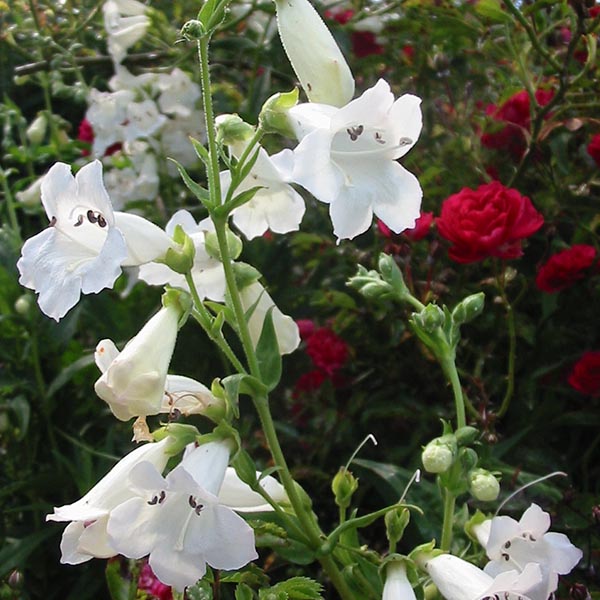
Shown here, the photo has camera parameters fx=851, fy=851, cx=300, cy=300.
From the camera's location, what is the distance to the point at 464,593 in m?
0.66

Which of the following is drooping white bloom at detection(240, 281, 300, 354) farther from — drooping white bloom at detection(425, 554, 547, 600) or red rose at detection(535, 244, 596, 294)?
red rose at detection(535, 244, 596, 294)

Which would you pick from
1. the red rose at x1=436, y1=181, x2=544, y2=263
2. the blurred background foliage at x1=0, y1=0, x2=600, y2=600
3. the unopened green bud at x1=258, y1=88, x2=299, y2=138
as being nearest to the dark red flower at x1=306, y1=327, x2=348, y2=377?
the blurred background foliage at x1=0, y1=0, x2=600, y2=600

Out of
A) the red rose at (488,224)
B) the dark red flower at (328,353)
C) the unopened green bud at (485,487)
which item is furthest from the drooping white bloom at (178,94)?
the unopened green bud at (485,487)

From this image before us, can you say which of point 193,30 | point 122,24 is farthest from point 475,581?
point 122,24

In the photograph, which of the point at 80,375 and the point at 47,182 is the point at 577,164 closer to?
the point at 80,375

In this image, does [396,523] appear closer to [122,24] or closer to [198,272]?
[198,272]

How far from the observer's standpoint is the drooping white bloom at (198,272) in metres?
0.74

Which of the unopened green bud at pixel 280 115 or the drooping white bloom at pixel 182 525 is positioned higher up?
the unopened green bud at pixel 280 115

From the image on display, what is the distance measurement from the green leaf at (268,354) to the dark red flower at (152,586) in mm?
209

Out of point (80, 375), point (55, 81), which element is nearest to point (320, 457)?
point (80, 375)

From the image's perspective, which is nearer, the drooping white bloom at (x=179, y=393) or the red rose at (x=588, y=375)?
the drooping white bloom at (x=179, y=393)

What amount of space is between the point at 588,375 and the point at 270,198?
0.52 meters

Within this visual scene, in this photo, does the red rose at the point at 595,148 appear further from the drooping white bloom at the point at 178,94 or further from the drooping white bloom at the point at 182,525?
the drooping white bloom at the point at 182,525

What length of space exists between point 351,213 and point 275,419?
839 mm
